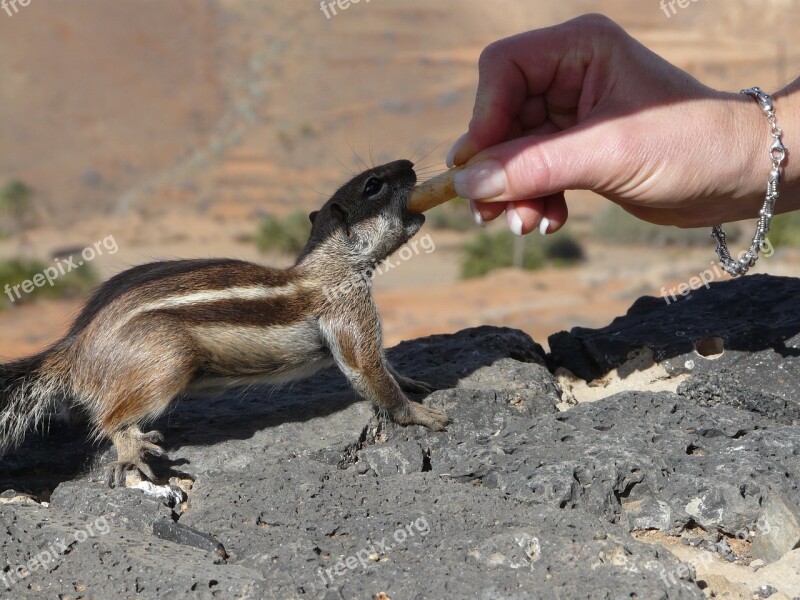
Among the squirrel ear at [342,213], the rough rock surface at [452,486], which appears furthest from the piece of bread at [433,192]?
the rough rock surface at [452,486]

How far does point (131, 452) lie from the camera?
392 centimetres

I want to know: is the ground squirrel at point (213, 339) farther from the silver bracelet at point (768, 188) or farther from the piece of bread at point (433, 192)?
the silver bracelet at point (768, 188)

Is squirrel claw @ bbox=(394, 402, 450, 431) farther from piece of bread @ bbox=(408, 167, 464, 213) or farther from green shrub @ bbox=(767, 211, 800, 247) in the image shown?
green shrub @ bbox=(767, 211, 800, 247)

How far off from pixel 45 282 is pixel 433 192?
1820 cm

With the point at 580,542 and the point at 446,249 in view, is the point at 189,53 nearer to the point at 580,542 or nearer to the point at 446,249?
the point at 446,249

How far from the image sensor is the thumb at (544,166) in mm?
3684

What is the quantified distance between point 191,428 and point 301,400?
580mm

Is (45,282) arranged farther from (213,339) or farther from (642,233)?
(213,339)

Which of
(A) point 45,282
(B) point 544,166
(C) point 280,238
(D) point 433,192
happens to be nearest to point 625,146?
(B) point 544,166

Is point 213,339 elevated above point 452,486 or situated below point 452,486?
above

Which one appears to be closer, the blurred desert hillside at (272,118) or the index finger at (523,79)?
the index finger at (523,79)

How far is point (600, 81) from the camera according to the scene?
13.4 ft

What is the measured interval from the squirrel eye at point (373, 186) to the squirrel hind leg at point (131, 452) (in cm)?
172

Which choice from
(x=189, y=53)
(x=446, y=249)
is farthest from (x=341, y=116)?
(x=446, y=249)
